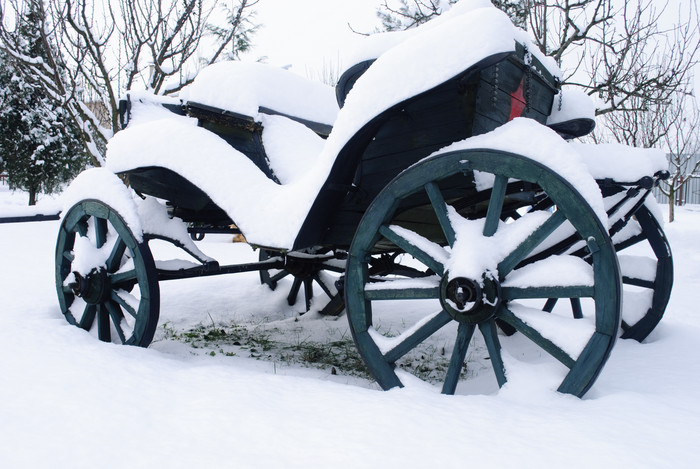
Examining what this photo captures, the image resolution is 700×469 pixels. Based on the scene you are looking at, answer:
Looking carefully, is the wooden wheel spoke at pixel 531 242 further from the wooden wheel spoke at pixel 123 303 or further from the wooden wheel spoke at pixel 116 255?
the wooden wheel spoke at pixel 116 255

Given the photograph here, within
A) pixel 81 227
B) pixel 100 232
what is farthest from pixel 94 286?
pixel 81 227

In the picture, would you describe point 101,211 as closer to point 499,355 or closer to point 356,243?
point 356,243

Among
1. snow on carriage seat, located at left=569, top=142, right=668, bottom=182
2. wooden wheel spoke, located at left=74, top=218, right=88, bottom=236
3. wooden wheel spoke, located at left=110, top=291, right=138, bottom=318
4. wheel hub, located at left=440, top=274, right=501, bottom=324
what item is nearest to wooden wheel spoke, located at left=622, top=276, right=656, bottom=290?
snow on carriage seat, located at left=569, top=142, right=668, bottom=182

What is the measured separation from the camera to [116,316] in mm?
2822

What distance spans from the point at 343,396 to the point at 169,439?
1.98ft

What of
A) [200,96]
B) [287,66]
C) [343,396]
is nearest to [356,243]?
[343,396]

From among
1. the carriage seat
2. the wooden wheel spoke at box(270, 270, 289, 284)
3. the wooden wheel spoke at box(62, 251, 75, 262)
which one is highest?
the carriage seat

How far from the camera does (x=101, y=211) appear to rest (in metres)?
2.78

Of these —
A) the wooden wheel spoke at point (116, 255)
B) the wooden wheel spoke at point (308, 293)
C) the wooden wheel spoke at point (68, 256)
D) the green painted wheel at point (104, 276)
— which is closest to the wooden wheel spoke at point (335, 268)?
the wooden wheel spoke at point (308, 293)

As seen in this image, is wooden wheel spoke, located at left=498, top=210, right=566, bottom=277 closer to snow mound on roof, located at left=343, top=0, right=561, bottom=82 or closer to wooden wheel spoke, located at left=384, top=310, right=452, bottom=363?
wooden wheel spoke, located at left=384, top=310, right=452, bottom=363

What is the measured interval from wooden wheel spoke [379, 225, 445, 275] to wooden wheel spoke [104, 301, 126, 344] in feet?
5.86

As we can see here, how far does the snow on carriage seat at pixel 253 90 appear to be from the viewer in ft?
9.56

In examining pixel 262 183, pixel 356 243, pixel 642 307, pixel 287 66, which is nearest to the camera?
pixel 356 243

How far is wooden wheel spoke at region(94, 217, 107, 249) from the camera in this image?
288 centimetres
